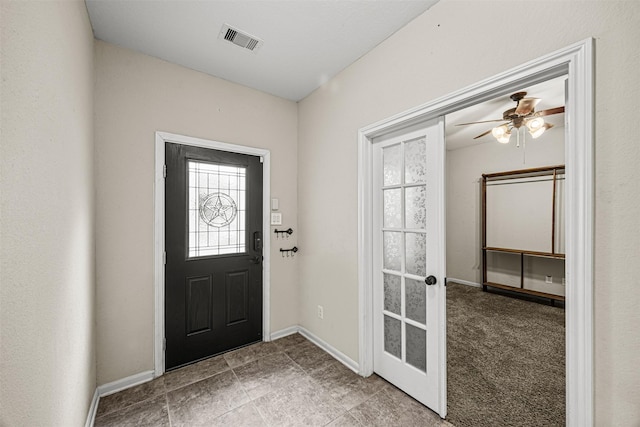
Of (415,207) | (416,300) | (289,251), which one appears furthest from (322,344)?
(415,207)

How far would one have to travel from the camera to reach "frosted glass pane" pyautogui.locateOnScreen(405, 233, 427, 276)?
1.90 m

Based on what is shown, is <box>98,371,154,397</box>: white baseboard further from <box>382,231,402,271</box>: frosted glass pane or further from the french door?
<box>382,231,402,271</box>: frosted glass pane

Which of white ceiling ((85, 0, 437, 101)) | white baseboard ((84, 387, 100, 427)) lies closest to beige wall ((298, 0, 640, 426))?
white ceiling ((85, 0, 437, 101))

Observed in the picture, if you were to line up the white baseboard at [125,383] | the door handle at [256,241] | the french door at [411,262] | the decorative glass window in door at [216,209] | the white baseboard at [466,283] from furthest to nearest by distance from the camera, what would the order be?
1. the white baseboard at [466,283]
2. the door handle at [256,241]
3. the decorative glass window in door at [216,209]
4. the white baseboard at [125,383]
5. the french door at [411,262]

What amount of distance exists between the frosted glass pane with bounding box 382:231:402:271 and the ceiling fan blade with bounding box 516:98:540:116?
2.26 meters

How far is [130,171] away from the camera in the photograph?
2.15 meters

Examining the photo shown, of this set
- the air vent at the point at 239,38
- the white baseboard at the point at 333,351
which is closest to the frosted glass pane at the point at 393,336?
the white baseboard at the point at 333,351

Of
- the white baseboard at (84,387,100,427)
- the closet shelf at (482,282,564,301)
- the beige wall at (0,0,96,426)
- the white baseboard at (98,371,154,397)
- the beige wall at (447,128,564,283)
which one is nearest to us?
the beige wall at (0,0,96,426)

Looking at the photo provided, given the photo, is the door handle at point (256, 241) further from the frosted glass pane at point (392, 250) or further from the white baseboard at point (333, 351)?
the frosted glass pane at point (392, 250)

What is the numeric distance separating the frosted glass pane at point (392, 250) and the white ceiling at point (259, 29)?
1.58 m

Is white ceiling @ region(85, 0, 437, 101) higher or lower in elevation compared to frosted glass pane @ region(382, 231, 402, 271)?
higher

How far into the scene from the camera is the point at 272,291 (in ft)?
9.64

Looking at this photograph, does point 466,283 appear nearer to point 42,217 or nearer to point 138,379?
point 138,379

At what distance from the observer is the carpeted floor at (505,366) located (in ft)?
5.93
